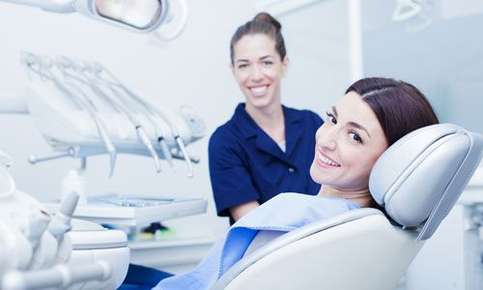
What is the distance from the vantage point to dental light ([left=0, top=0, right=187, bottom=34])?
946 mm

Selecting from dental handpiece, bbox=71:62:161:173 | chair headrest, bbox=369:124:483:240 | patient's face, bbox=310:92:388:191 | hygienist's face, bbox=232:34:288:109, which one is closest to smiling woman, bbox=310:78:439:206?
patient's face, bbox=310:92:388:191

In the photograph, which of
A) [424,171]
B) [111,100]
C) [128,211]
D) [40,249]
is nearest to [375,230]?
[424,171]

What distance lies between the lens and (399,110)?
3.05ft

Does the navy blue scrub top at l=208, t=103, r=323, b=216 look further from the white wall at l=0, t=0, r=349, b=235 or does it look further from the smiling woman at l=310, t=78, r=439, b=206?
the smiling woman at l=310, t=78, r=439, b=206

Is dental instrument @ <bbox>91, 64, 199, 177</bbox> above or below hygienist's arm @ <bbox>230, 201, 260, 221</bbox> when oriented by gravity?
above

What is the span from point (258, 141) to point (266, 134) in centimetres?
4

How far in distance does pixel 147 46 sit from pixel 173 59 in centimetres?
11

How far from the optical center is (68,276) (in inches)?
22.5

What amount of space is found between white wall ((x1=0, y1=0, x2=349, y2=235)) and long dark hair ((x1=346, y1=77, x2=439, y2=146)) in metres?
1.02

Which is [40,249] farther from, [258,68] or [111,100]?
[258,68]

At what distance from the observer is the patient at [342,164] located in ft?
2.96

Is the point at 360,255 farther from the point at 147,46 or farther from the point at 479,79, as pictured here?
the point at 147,46

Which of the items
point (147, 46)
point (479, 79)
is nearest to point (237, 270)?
point (479, 79)

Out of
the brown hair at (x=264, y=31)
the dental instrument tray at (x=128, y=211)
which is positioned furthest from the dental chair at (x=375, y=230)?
the brown hair at (x=264, y=31)
